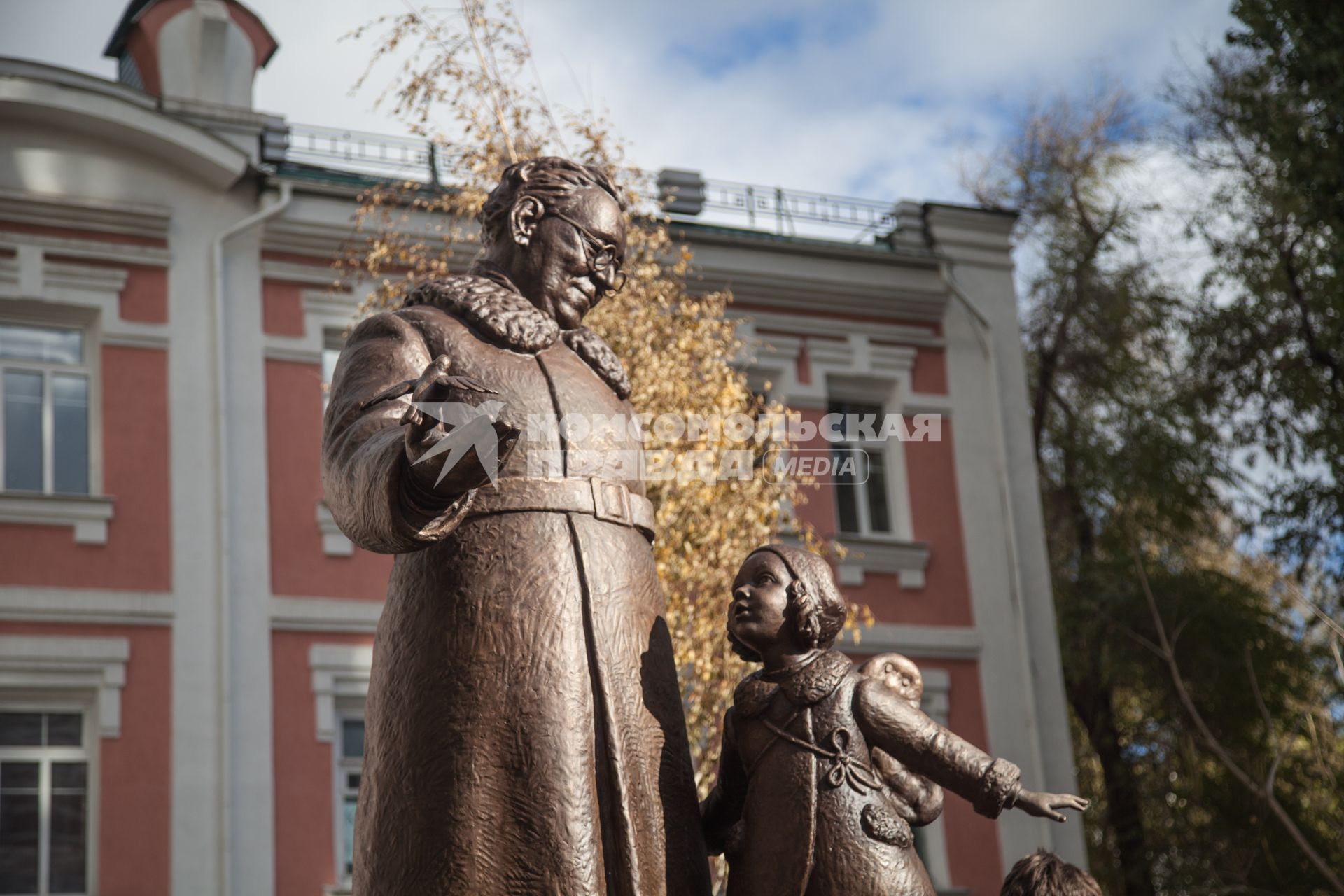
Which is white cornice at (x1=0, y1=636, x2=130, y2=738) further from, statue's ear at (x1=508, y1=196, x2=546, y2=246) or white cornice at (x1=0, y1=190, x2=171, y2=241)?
statue's ear at (x1=508, y1=196, x2=546, y2=246)

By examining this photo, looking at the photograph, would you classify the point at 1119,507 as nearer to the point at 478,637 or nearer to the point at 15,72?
the point at 15,72

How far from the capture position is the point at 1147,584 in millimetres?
15602

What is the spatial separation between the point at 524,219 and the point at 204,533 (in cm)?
1016

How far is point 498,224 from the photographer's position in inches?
135

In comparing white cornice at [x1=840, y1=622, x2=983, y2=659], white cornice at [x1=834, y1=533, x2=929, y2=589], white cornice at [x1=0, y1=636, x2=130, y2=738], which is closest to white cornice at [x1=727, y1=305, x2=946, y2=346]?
white cornice at [x1=834, y1=533, x2=929, y2=589]

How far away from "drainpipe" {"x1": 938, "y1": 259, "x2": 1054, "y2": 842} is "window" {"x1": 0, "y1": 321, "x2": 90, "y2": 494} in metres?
7.98

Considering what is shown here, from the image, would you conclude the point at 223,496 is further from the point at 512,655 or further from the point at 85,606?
the point at 512,655

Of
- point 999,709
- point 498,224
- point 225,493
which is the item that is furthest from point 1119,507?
point 498,224

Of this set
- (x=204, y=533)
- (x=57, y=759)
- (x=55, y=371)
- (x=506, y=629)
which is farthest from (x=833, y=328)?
(x=506, y=629)

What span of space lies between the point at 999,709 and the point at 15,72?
9584 millimetres

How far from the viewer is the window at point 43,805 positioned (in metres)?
11.9

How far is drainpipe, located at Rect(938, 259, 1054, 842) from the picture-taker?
15508mm

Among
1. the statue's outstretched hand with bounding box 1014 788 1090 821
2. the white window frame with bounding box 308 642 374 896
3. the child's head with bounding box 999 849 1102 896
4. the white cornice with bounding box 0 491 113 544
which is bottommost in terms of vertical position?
the child's head with bounding box 999 849 1102 896

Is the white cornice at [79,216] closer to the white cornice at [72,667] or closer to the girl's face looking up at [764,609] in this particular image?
the white cornice at [72,667]
